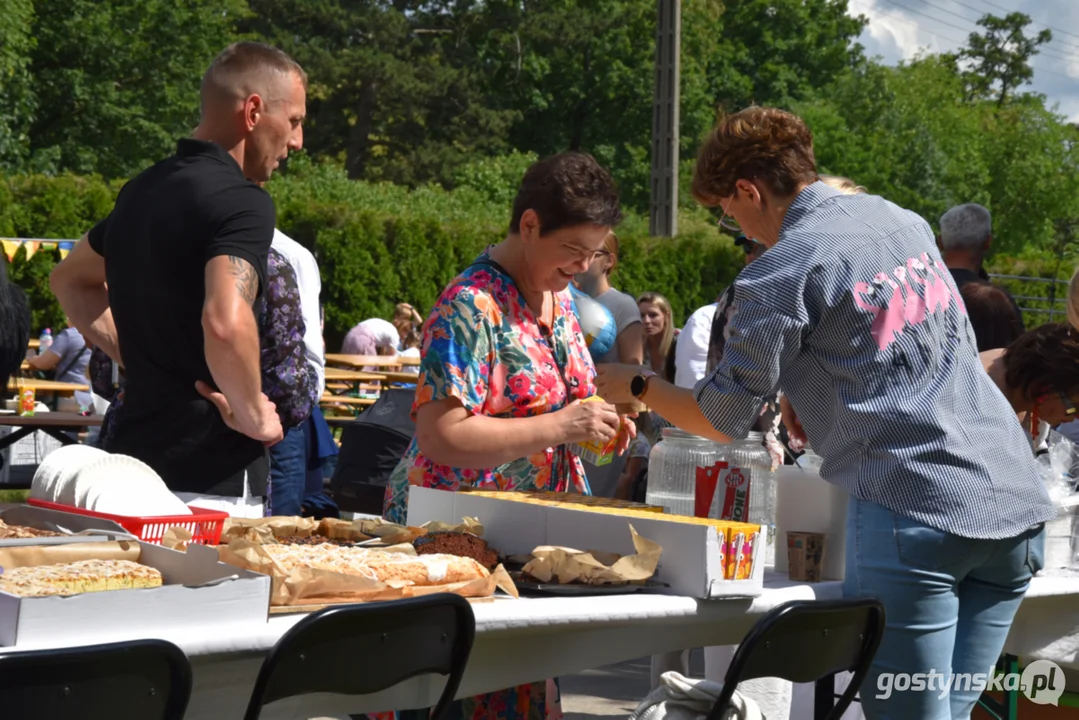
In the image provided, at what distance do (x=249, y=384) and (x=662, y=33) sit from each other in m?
15.5

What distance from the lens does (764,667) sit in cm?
200

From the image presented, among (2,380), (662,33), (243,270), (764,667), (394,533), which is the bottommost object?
(764,667)

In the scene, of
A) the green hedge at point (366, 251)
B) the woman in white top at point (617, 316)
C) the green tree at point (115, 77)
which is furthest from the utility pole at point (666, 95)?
the green tree at point (115, 77)

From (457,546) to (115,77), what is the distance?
2759 cm

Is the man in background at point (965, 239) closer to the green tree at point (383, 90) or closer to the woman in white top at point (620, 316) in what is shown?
the woman in white top at point (620, 316)

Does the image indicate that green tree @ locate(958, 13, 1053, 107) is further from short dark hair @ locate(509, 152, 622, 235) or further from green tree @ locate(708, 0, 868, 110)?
short dark hair @ locate(509, 152, 622, 235)

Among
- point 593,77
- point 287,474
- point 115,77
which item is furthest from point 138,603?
point 593,77

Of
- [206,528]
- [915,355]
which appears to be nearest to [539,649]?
[206,528]

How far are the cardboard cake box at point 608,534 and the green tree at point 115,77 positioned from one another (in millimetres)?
25350

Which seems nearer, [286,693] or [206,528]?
[286,693]

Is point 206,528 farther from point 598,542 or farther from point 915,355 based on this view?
point 915,355

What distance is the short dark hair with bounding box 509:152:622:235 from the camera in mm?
2633

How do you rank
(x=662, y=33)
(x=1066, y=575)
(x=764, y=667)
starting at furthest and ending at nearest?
(x=662, y=33) < (x=1066, y=575) < (x=764, y=667)

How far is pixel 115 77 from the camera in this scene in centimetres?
2742
